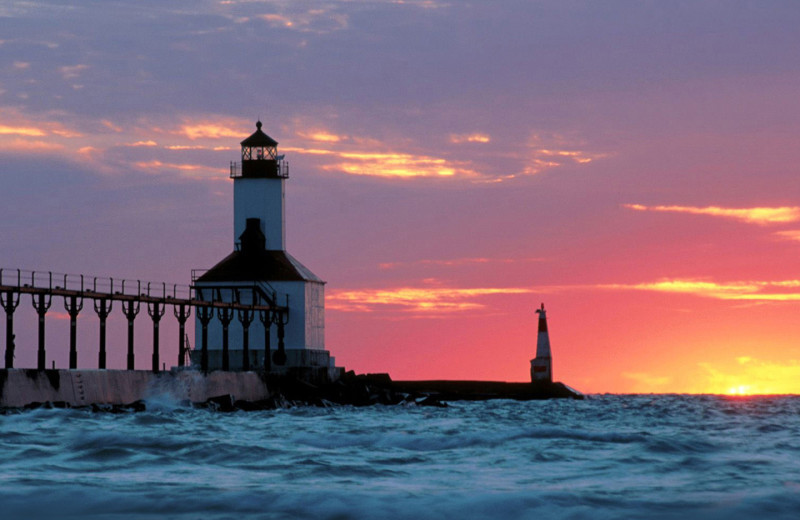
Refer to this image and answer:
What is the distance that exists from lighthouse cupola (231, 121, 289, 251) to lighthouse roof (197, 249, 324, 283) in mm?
901

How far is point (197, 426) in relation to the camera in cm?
2995

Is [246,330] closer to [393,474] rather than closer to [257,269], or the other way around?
[257,269]

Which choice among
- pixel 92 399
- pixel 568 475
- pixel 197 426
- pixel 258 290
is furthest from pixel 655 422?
pixel 258 290

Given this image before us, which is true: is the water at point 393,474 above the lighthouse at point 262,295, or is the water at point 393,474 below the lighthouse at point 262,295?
below

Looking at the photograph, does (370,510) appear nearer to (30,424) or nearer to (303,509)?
(303,509)

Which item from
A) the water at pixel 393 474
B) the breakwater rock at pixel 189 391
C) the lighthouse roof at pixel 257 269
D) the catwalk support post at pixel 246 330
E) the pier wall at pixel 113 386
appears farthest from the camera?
the lighthouse roof at pixel 257 269

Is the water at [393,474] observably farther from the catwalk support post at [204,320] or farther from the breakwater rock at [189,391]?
the catwalk support post at [204,320]

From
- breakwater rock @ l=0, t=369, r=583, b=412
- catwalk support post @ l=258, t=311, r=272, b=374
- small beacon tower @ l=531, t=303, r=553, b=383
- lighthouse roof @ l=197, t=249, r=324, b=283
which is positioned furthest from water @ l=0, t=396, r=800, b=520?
small beacon tower @ l=531, t=303, r=553, b=383

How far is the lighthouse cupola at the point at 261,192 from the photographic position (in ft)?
208

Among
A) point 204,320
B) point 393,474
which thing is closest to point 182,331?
point 204,320

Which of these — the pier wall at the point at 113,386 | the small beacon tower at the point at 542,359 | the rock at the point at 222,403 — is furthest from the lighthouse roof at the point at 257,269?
the small beacon tower at the point at 542,359

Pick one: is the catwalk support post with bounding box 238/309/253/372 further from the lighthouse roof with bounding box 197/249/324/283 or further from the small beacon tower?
the small beacon tower

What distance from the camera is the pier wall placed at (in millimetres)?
36062

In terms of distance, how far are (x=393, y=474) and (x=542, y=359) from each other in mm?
58083
